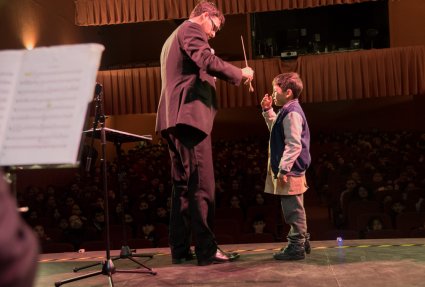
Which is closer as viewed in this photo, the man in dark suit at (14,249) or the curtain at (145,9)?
the man in dark suit at (14,249)

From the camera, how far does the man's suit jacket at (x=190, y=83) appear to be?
2738mm

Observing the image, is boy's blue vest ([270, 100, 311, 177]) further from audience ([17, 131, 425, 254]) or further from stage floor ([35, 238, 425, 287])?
audience ([17, 131, 425, 254])

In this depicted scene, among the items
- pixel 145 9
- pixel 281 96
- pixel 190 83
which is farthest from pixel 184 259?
pixel 145 9

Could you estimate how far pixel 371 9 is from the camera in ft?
45.4

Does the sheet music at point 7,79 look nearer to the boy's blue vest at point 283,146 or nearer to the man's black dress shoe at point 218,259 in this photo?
the man's black dress shoe at point 218,259

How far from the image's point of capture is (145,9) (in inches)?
314

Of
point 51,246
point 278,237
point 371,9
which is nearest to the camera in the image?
point 51,246

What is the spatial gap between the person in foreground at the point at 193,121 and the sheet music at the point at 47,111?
1288 millimetres

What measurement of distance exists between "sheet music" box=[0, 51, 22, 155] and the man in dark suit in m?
0.70

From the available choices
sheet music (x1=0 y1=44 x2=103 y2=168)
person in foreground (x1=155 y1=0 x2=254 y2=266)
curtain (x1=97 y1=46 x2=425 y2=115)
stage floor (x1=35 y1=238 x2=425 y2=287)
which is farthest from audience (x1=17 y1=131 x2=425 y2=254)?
sheet music (x1=0 y1=44 x2=103 y2=168)

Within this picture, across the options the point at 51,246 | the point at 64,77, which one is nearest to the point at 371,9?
the point at 51,246

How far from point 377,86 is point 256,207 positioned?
4002 millimetres

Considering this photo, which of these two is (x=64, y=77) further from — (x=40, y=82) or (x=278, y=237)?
(x=278, y=237)

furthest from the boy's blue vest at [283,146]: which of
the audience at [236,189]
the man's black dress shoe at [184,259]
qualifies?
the audience at [236,189]
